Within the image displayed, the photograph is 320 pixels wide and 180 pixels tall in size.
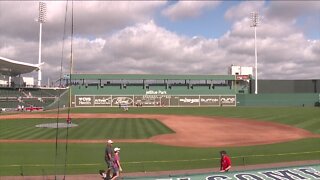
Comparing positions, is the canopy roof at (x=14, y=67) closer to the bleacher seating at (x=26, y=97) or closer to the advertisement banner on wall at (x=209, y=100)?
the bleacher seating at (x=26, y=97)

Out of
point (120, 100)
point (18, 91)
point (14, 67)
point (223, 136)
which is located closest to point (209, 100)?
point (120, 100)

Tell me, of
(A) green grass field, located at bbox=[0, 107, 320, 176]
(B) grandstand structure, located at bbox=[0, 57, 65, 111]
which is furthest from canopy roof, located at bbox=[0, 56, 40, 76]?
(A) green grass field, located at bbox=[0, 107, 320, 176]

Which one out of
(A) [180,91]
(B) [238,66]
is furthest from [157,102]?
(B) [238,66]

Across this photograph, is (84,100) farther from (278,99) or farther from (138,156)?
(138,156)

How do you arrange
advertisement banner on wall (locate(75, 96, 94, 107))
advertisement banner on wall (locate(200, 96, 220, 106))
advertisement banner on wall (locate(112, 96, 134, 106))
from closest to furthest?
advertisement banner on wall (locate(75, 96, 94, 107))
advertisement banner on wall (locate(112, 96, 134, 106))
advertisement banner on wall (locate(200, 96, 220, 106))

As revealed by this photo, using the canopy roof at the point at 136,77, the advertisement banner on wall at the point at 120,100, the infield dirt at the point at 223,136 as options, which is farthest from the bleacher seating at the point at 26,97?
the infield dirt at the point at 223,136

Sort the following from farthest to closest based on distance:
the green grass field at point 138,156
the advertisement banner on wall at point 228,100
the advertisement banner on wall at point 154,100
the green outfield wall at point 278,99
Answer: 1. the advertisement banner on wall at point 228,100
2. the green outfield wall at point 278,99
3. the advertisement banner on wall at point 154,100
4. the green grass field at point 138,156

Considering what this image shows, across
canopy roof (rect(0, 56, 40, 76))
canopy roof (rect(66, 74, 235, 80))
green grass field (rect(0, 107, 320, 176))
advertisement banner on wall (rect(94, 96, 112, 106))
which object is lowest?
green grass field (rect(0, 107, 320, 176))

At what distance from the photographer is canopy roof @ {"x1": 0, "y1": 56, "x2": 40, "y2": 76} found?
7896 cm

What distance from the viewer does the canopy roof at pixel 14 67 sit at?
7896cm

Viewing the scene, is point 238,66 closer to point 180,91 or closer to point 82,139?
point 180,91

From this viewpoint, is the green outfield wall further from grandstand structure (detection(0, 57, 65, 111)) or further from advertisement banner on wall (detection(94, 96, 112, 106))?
grandstand structure (detection(0, 57, 65, 111))

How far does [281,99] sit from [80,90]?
4860cm

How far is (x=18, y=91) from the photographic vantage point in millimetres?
85875
